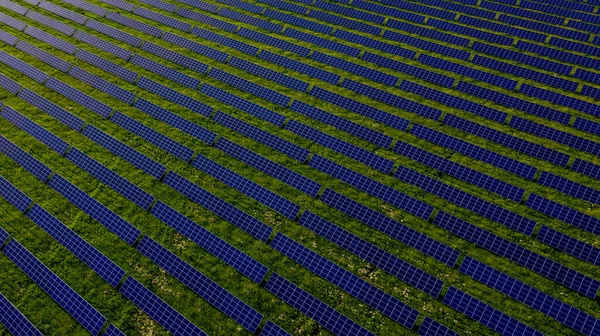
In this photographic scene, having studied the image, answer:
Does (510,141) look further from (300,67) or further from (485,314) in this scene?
(300,67)

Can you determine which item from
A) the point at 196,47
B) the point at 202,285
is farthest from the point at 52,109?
the point at 202,285

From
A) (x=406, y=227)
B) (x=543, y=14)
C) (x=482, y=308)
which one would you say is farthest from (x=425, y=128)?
(x=543, y=14)

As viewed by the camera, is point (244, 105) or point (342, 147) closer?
point (342, 147)

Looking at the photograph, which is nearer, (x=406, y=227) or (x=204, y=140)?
(x=406, y=227)

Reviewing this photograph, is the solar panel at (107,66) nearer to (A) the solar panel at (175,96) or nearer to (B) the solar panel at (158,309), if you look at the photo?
(A) the solar panel at (175,96)

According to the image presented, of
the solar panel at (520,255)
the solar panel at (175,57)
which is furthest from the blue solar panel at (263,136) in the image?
the solar panel at (520,255)

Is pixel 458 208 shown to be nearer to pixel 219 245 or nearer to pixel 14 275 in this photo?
pixel 219 245
